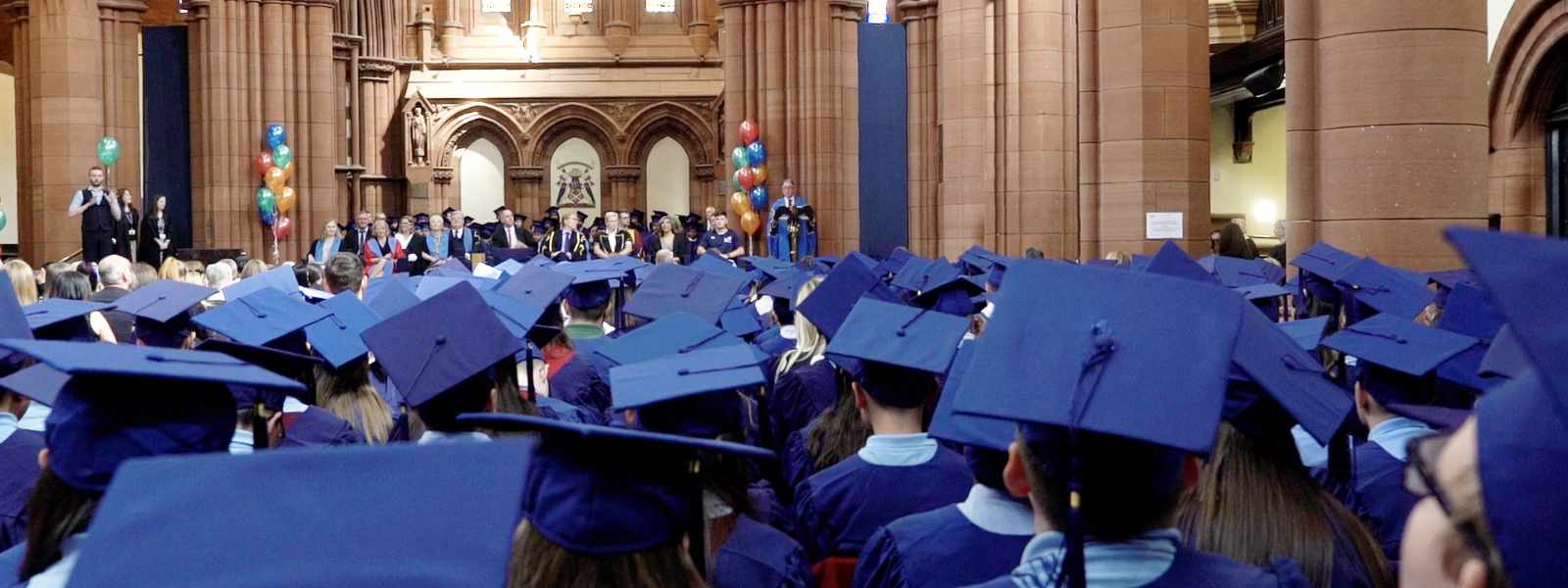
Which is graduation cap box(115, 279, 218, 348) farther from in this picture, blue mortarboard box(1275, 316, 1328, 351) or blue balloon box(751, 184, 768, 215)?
blue balloon box(751, 184, 768, 215)

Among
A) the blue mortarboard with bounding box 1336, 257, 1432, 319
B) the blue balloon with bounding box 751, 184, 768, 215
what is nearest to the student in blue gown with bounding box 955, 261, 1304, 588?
the blue mortarboard with bounding box 1336, 257, 1432, 319

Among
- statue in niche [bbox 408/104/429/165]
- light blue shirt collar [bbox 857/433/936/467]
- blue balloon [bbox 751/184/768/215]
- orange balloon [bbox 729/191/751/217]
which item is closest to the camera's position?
light blue shirt collar [bbox 857/433/936/467]

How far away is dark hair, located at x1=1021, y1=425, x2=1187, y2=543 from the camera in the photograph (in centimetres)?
208

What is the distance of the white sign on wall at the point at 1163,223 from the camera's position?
1209 centimetres

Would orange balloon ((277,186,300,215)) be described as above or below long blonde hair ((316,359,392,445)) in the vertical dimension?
above

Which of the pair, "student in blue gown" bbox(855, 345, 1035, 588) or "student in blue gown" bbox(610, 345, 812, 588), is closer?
"student in blue gown" bbox(855, 345, 1035, 588)

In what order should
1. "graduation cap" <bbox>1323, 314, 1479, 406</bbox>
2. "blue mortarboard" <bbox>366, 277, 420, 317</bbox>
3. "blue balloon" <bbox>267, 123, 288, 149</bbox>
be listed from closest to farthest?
"graduation cap" <bbox>1323, 314, 1479, 406</bbox>
"blue mortarboard" <bbox>366, 277, 420, 317</bbox>
"blue balloon" <bbox>267, 123, 288, 149</bbox>

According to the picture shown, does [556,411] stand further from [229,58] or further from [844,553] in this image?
[229,58]

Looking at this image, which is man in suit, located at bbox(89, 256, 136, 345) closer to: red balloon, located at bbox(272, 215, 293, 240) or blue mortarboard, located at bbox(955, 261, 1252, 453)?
blue mortarboard, located at bbox(955, 261, 1252, 453)

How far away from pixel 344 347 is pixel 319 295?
2643 millimetres

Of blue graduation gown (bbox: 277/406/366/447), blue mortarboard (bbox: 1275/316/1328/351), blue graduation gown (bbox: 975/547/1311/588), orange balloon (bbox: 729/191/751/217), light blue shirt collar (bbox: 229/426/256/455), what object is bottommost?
blue graduation gown (bbox: 277/406/366/447)

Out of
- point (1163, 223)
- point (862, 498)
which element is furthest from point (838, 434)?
point (1163, 223)

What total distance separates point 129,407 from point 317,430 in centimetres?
178

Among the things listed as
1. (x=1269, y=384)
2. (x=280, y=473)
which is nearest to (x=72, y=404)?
(x=280, y=473)
